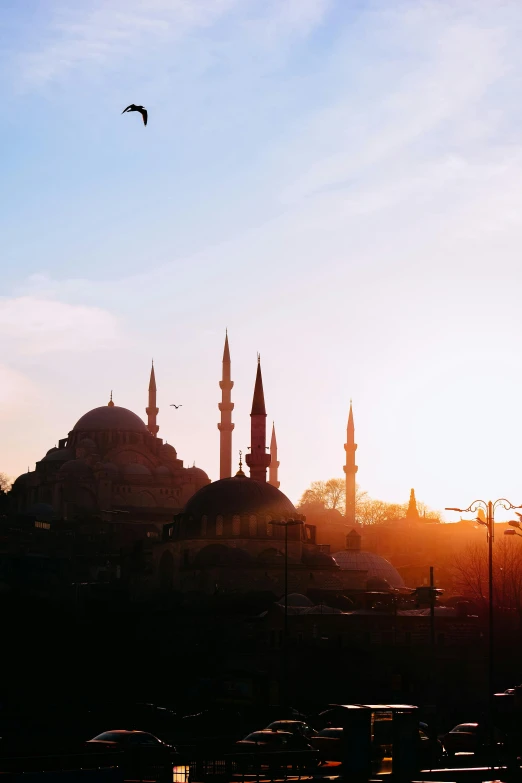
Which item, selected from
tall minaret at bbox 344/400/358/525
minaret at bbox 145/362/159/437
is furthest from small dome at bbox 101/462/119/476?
tall minaret at bbox 344/400/358/525

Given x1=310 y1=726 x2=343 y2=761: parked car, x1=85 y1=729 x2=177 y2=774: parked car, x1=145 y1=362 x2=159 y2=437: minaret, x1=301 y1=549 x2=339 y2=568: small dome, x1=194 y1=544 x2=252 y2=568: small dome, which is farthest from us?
x1=145 y1=362 x2=159 y2=437: minaret

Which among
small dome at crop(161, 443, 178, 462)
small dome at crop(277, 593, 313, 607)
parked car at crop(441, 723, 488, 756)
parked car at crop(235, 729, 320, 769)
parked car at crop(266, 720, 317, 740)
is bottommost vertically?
parked car at crop(441, 723, 488, 756)

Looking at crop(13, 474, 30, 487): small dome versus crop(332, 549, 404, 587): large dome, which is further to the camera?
crop(13, 474, 30, 487): small dome

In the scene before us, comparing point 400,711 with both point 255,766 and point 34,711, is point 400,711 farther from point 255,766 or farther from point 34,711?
point 34,711

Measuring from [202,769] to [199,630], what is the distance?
31758mm

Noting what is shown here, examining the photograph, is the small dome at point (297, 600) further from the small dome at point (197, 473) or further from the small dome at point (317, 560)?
the small dome at point (197, 473)

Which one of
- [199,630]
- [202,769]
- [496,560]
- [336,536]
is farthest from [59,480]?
[202,769]

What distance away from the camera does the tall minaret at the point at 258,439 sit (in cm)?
7000

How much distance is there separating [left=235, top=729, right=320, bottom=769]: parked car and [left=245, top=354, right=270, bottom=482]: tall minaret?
4362cm

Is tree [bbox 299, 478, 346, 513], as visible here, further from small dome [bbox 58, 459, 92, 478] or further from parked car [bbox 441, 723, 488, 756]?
parked car [bbox 441, 723, 488, 756]

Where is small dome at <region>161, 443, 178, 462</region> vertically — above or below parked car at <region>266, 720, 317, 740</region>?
above

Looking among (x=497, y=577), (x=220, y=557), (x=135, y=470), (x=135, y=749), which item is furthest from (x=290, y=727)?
(x=135, y=470)

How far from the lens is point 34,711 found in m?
33.8

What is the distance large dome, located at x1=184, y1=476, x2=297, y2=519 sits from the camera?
62.1m
